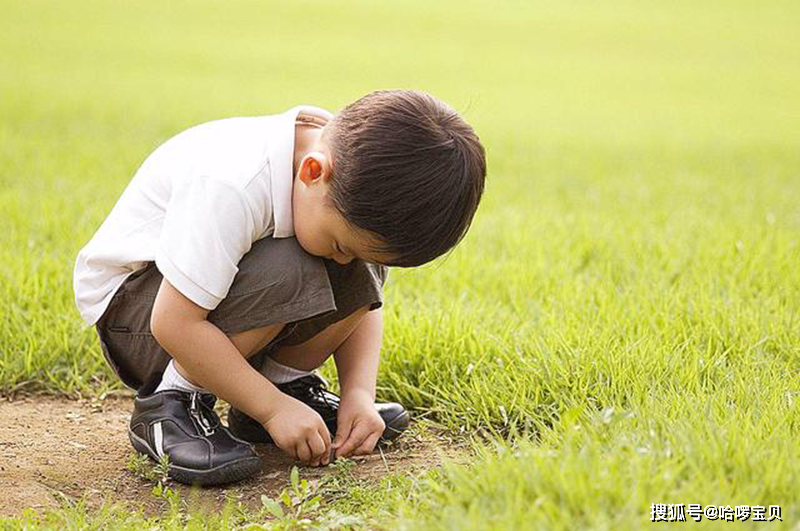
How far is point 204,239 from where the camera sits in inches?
91.0

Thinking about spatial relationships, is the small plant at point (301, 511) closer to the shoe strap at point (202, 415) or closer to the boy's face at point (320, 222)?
the shoe strap at point (202, 415)

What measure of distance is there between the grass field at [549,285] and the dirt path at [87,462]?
16cm

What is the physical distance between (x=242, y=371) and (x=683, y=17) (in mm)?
21615

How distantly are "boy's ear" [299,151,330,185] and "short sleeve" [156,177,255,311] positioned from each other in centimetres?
15

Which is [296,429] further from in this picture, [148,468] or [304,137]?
[304,137]

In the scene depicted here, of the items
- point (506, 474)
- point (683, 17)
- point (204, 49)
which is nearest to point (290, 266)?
point (506, 474)

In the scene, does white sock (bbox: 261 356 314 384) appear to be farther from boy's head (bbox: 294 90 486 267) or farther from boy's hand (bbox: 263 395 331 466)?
boy's head (bbox: 294 90 486 267)

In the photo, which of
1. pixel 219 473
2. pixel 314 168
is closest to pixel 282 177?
pixel 314 168

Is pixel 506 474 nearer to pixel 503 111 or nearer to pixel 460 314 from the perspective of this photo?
pixel 460 314

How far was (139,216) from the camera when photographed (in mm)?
2619

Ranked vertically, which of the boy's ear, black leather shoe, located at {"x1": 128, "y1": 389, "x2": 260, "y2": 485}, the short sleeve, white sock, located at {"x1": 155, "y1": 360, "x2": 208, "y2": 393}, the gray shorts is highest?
the boy's ear

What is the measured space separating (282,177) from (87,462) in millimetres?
905

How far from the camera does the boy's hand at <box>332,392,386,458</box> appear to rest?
102 inches

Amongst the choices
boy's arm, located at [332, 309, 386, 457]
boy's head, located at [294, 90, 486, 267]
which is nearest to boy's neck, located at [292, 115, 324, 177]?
boy's head, located at [294, 90, 486, 267]
